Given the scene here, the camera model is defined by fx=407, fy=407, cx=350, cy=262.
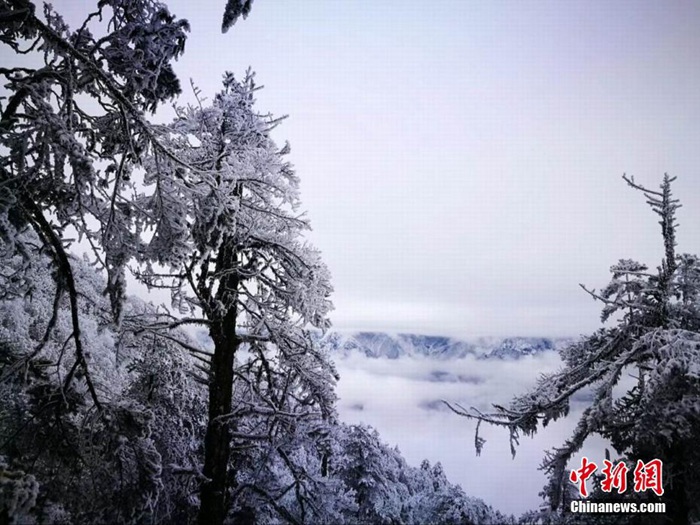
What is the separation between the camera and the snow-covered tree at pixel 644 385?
5.43m

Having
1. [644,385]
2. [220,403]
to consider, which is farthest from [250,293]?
[644,385]

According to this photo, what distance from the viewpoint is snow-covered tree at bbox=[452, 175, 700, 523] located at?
5.43m

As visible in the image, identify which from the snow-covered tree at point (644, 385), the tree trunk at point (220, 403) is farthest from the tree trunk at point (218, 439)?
the snow-covered tree at point (644, 385)

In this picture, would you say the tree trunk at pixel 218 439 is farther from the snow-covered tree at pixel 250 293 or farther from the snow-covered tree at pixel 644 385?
the snow-covered tree at pixel 644 385

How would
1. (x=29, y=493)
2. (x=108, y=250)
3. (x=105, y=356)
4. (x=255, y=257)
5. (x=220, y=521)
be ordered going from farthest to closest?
(x=105, y=356)
(x=255, y=257)
(x=220, y=521)
(x=108, y=250)
(x=29, y=493)

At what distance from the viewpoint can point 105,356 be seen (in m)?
27.1

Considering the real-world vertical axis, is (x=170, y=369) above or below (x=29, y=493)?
above

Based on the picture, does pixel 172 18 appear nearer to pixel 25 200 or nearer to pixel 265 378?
pixel 25 200

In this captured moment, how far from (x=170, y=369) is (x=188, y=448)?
1739mm

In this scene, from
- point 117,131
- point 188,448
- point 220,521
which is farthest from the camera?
point 188,448

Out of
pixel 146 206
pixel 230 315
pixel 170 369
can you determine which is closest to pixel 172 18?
pixel 146 206

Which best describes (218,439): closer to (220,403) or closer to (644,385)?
(220,403)

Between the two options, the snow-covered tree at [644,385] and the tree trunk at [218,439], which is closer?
the snow-covered tree at [644,385]

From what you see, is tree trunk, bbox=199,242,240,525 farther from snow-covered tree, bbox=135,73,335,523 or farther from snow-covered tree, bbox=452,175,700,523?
snow-covered tree, bbox=452,175,700,523
